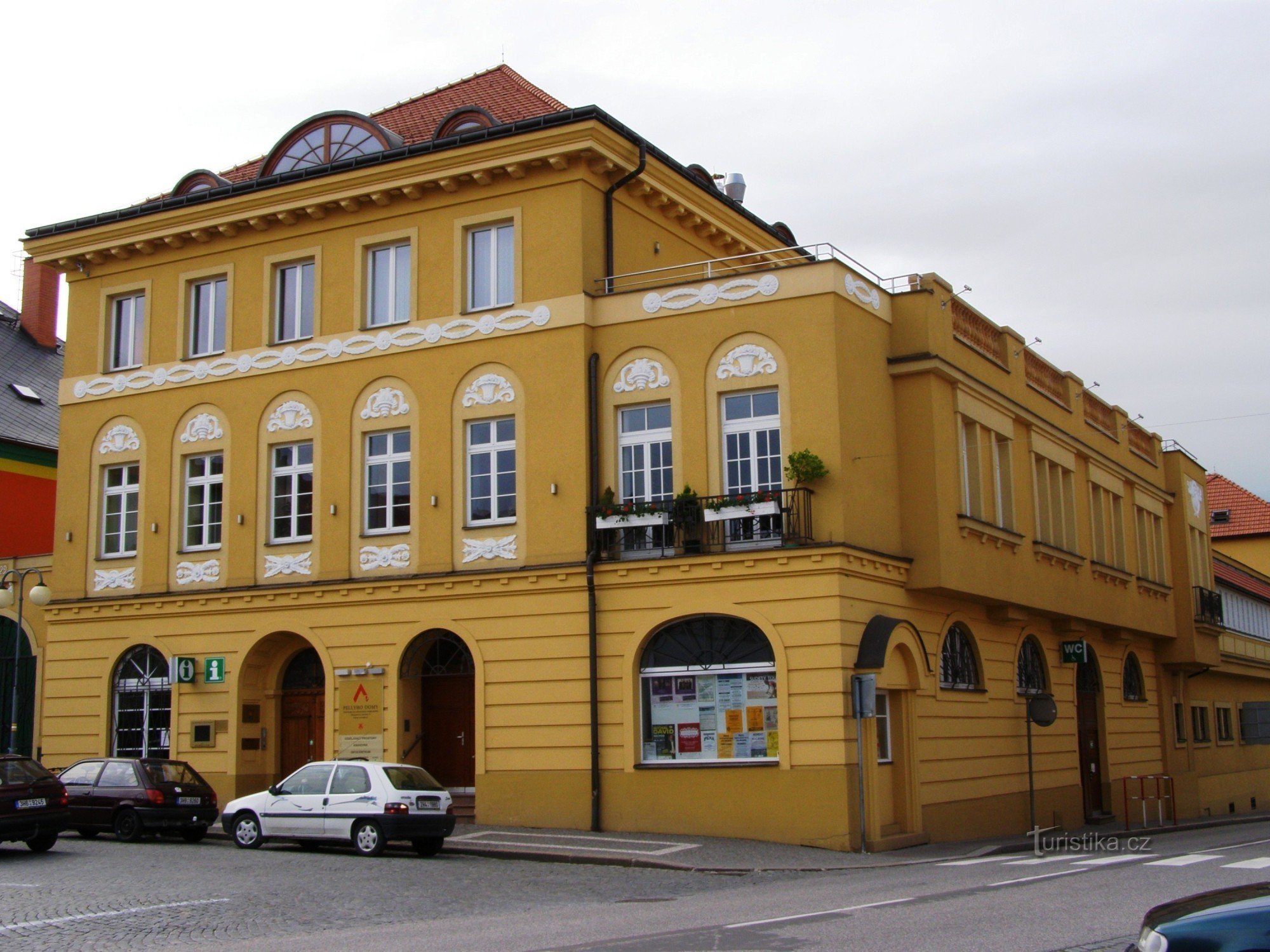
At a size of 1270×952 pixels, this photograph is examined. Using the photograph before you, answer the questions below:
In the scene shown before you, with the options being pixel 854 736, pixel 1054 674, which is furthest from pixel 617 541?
pixel 1054 674

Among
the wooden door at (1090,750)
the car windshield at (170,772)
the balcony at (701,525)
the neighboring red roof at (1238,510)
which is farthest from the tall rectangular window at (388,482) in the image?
the neighboring red roof at (1238,510)

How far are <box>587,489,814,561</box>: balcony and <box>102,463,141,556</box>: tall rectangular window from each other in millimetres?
10386

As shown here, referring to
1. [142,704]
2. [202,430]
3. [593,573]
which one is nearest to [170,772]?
[142,704]

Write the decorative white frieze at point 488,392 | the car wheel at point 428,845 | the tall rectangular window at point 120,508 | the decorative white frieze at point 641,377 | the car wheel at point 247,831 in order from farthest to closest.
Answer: the tall rectangular window at point 120,508 < the decorative white frieze at point 488,392 < the decorative white frieze at point 641,377 < the car wheel at point 247,831 < the car wheel at point 428,845

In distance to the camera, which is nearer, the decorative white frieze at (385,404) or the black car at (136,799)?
the black car at (136,799)

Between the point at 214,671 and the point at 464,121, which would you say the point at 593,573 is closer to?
the point at 214,671

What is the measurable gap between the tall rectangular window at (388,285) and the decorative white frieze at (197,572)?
5.47m

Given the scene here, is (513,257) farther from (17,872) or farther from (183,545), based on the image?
(17,872)

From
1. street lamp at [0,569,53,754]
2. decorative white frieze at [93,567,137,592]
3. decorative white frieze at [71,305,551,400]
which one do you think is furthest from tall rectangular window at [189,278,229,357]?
street lamp at [0,569,53,754]

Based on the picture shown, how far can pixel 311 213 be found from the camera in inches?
1080

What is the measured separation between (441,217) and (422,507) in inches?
205

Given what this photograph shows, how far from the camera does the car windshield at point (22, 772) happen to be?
2020 centimetres

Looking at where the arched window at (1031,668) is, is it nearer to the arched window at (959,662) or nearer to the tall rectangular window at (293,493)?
the arched window at (959,662)

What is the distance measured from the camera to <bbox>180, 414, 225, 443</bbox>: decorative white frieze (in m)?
28.3
